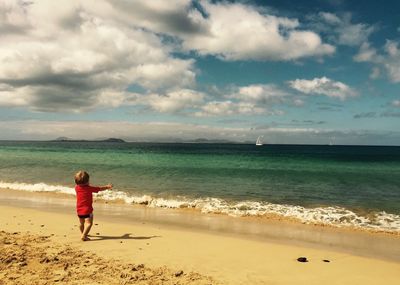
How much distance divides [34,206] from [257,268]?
488 inches

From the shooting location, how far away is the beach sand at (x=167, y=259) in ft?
21.3

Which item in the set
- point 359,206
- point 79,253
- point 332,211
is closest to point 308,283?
point 79,253

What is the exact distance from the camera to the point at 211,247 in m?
8.78

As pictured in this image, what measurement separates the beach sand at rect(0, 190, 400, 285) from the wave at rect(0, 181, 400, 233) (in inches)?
172

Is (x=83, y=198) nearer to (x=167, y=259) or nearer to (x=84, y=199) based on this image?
(x=84, y=199)

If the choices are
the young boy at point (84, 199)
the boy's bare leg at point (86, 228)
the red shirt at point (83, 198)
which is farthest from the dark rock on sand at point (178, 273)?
the red shirt at point (83, 198)

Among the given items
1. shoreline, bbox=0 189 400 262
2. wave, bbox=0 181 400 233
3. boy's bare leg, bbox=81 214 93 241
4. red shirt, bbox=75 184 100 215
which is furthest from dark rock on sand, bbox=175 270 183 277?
wave, bbox=0 181 400 233

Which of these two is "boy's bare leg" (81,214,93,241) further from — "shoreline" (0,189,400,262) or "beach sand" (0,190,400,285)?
"shoreline" (0,189,400,262)

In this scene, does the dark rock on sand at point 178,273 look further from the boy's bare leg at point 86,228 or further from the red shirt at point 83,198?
the red shirt at point 83,198

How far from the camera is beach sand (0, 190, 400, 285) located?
6.50 meters

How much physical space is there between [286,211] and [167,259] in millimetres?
9368

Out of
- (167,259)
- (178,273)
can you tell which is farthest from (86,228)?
(178,273)

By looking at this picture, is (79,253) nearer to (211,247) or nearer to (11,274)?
(11,274)

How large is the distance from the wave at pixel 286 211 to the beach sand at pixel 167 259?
A: 436cm
